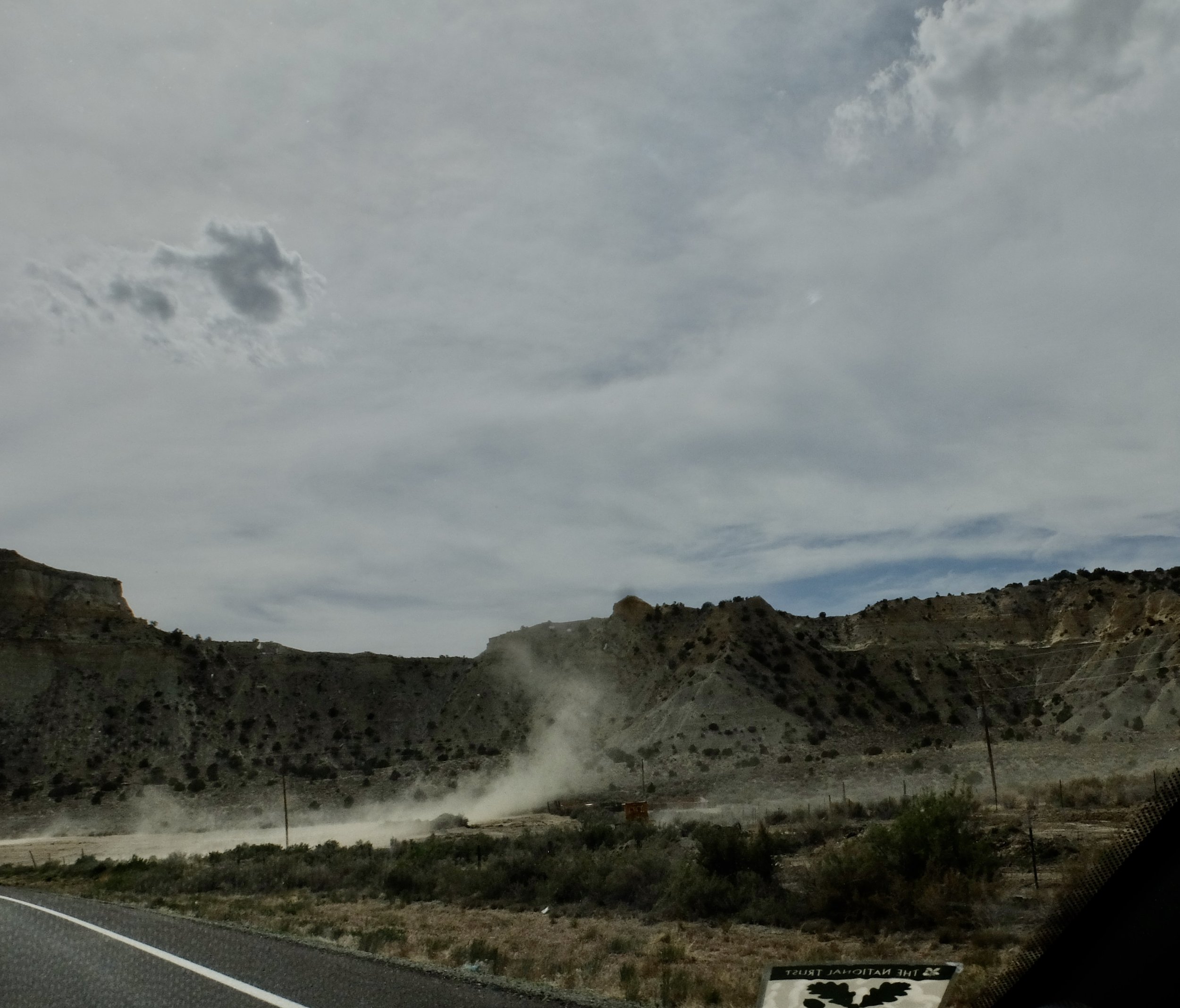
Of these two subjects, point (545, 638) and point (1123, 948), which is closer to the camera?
point (1123, 948)

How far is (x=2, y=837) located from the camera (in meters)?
59.3

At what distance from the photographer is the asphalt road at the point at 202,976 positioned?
9.51m

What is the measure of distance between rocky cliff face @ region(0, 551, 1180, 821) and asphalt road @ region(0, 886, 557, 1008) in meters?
42.0

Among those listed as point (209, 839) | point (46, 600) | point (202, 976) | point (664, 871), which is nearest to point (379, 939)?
point (202, 976)

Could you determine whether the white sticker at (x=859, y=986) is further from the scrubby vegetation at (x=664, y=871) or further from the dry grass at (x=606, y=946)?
the scrubby vegetation at (x=664, y=871)

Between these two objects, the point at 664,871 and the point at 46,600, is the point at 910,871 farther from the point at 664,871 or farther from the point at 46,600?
the point at 46,600

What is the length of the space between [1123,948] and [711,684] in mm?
71697

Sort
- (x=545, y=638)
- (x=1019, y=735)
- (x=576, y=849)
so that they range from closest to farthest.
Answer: (x=576, y=849) < (x=1019, y=735) < (x=545, y=638)

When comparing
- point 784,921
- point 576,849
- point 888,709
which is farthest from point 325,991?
point 888,709

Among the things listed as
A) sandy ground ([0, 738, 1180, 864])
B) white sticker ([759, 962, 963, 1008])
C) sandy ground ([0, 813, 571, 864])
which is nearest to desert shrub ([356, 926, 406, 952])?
white sticker ([759, 962, 963, 1008])

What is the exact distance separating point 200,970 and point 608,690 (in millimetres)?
82637

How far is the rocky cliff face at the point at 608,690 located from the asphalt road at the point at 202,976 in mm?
41998

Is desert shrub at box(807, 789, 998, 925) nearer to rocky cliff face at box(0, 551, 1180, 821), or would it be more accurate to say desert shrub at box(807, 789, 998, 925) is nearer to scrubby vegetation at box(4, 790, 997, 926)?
scrubby vegetation at box(4, 790, 997, 926)

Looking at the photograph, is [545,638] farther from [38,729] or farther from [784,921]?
[784,921]
